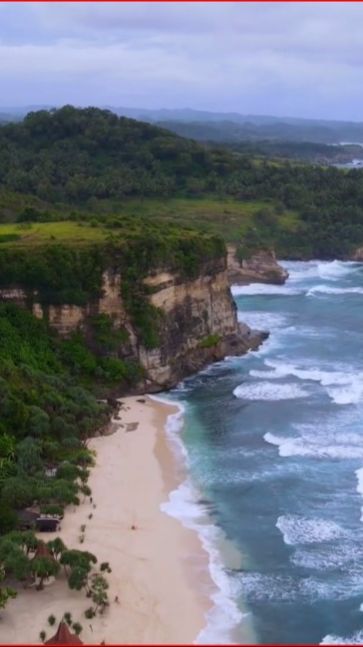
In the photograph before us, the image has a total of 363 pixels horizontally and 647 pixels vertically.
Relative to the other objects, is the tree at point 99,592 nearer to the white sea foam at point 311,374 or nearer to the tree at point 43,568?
the tree at point 43,568

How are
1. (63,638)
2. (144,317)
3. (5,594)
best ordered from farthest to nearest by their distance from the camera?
(144,317), (5,594), (63,638)

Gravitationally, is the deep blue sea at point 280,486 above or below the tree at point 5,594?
below

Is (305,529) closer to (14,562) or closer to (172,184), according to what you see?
(14,562)

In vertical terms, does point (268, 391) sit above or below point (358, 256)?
below

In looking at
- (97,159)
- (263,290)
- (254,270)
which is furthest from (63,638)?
(97,159)

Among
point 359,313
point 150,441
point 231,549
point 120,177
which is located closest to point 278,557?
point 231,549

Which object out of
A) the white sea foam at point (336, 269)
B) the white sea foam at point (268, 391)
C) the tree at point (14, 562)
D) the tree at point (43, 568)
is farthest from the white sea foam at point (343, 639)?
the white sea foam at point (336, 269)

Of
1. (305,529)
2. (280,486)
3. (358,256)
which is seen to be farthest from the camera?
(358,256)
